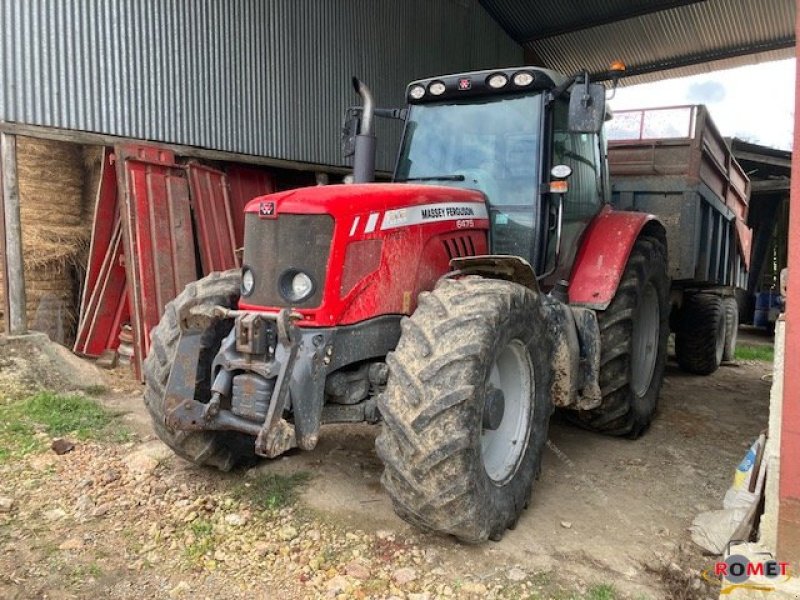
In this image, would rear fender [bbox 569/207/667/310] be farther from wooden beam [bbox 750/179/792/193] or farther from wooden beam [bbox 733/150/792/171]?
wooden beam [bbox 750/179/792/193]

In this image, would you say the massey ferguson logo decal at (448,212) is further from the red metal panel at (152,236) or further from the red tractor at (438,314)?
the red metal panel at (152,236)

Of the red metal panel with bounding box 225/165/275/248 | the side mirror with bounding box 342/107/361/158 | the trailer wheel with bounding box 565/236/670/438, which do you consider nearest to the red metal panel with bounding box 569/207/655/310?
the trailer wheel with bounding box 565/236/670/438

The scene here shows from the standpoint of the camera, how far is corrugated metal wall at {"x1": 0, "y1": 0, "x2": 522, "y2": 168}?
19.2 feet

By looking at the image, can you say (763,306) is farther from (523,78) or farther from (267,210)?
(267,210)

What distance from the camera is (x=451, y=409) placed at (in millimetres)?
2697

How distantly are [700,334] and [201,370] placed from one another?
6001 millimetres

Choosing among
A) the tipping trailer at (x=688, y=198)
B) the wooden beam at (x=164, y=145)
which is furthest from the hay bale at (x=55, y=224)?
the tipping trailer at (x=688, y=198)

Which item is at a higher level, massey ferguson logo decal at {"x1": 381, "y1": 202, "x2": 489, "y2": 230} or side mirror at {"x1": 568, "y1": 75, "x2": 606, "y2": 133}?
side mirror at {"x1": 568, "y1": 75, "x2": 606, "y2": 133}

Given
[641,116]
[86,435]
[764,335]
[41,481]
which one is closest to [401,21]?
[641,116]

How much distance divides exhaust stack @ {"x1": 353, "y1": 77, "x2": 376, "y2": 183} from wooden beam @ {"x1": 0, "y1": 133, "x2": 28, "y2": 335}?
141 inches

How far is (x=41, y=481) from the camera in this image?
369 cm

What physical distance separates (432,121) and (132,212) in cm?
333

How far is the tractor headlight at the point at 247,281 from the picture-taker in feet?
10.8

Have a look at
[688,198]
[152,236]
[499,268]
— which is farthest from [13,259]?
[688,198]
